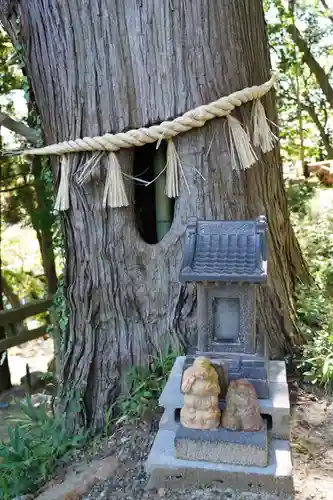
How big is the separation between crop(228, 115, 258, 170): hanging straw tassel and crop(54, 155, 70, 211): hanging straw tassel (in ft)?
3.09

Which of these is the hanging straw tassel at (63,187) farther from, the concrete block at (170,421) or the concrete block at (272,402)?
the concrete block at (170,421)

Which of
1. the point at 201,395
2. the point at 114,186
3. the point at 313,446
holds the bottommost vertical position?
the point at 313,446

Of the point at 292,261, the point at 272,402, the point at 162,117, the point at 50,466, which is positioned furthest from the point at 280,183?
the point at 50,466

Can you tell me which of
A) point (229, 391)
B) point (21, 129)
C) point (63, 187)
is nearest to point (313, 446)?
point (229, 391)

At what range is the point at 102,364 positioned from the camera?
122 inches

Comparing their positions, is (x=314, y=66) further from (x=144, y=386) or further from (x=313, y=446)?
(x=313, y=446)

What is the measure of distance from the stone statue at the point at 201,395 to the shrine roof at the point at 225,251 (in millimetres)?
379

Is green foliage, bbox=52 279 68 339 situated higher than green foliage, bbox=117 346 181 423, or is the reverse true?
green foliage, bbox=52 279 68 339

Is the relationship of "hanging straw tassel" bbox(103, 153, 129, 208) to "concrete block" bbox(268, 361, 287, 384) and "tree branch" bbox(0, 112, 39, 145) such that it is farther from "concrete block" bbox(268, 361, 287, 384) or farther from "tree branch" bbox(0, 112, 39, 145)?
"concrete block" bbox(268, 361, 287, 384)

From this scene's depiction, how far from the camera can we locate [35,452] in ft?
9.42

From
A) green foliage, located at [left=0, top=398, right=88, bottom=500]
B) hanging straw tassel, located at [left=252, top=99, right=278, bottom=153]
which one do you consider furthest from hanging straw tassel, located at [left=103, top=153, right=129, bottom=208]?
green foliage, located at [left=0, top=398, right=88, bottom=500]

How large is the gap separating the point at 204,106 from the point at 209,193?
0.48 m

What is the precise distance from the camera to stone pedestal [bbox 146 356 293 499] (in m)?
2.18

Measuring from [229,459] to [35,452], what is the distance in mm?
1214
